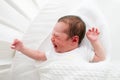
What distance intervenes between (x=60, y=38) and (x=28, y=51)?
0.15m

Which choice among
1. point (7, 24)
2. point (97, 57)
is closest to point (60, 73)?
point (97, 57)

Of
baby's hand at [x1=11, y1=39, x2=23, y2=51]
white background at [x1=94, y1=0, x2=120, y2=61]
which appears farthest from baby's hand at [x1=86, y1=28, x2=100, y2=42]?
baby's hand at [x1=11, y1=39, x2=23, y2=51]

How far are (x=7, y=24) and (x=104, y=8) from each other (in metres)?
0.45

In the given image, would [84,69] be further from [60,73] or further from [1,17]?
[1,17]

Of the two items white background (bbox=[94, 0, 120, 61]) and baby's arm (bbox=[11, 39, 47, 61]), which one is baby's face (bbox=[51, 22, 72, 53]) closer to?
baby's arm (bbox=[11, 39, 47, 61])

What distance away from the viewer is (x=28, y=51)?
1.27 meters

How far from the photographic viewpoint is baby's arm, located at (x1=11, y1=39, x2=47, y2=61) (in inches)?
48.4

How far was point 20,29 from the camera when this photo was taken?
4.34 feet

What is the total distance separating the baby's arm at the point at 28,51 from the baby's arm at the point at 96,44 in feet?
0.72

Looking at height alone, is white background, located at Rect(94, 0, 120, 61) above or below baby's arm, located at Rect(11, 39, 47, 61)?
above

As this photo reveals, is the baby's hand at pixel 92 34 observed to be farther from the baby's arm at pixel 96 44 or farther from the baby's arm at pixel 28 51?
the baby's arm at pixel 28 51

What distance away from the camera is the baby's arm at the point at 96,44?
1269 mm

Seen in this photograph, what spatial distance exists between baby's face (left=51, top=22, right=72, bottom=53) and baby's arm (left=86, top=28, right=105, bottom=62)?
0.30ft

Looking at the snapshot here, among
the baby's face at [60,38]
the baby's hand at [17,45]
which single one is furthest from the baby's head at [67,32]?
the baby's hand at [17,45]
